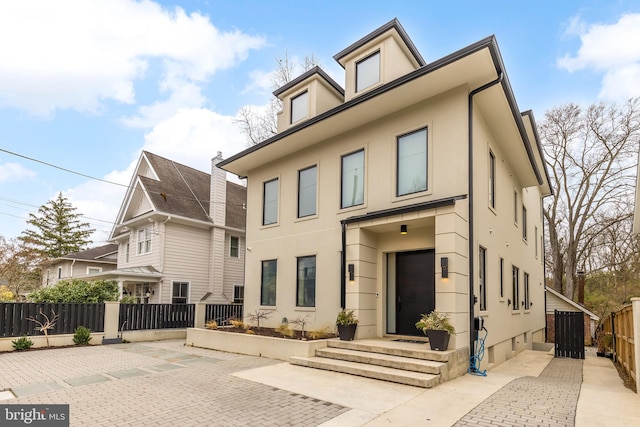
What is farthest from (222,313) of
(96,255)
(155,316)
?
(96,255)

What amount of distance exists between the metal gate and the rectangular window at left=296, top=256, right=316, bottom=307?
731cm

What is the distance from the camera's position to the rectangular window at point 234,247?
19547mm

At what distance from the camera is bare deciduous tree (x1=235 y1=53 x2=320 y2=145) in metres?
19.4

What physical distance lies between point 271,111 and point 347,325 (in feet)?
47.1

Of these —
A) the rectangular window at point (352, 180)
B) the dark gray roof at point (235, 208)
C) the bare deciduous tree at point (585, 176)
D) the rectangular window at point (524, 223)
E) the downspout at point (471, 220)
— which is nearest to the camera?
the downspout at point (471, 220)

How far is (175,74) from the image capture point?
619 inches

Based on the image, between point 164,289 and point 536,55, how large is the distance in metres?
18.5

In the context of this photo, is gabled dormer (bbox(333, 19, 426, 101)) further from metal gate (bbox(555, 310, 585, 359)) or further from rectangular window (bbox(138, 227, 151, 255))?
rectangular window (bbox(138, 227, 151, 255))

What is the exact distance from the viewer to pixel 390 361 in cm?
680

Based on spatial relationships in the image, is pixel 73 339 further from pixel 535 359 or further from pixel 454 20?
pixel 454 20

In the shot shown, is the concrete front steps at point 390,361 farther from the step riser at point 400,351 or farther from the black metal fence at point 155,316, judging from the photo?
the black metal fence at point 155,316

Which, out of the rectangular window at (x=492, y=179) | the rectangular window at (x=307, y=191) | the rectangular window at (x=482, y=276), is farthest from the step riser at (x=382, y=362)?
the rectangular window at (x=492, y=179)

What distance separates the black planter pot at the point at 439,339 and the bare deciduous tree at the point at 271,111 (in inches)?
562

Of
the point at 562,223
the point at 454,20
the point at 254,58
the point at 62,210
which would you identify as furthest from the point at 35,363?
the point at 62,210
